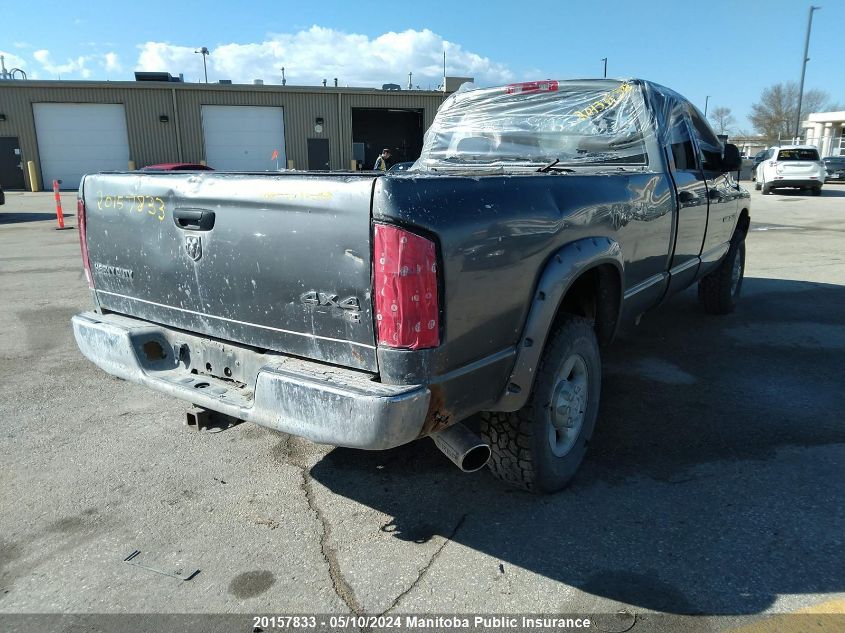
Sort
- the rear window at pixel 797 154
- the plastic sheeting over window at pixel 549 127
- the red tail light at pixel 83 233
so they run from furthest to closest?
the rear window at pixel 797 154, the plastic sheeting over window at pixel 549 127, the red tail light at pixel 83 233

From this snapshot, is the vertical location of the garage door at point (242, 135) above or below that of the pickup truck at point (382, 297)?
above

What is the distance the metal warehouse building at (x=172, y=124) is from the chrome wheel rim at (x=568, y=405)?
26.7 metres

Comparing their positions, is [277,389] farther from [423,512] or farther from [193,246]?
[423,512]

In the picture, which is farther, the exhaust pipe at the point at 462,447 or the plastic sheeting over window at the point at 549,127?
the plastic sheeting over window at the point at 549,127

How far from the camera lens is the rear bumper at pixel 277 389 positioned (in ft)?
7.20

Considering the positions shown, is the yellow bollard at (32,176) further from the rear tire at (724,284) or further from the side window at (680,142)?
the side window at (680,142)

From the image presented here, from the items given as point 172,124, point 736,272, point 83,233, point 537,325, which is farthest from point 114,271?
point 172,124

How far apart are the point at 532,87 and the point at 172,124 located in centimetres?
3023

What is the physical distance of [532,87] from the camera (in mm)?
4879

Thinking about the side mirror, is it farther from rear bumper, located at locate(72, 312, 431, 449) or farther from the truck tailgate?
rear bumper, located at locate(72, 312, 431, 449)

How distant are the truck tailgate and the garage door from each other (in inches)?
1194

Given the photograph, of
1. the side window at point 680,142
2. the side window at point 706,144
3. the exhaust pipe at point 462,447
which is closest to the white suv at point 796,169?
the side window at point 706,144

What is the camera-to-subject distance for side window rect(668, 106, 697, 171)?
14.7ft

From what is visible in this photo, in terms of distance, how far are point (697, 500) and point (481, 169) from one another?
2603mm
